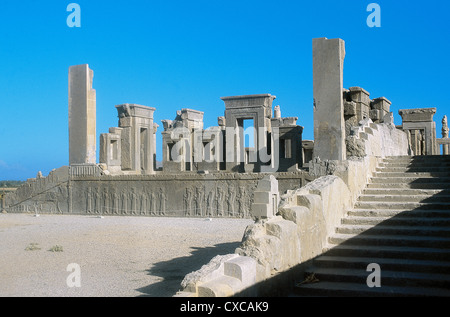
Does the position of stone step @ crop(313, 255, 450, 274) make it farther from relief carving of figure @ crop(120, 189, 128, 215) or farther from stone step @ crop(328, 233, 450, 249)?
relief carving of figure @ crop(120, 189, 128, 215)

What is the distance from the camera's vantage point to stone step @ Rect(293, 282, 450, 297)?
5.11m


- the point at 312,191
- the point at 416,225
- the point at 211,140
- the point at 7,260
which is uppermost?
→ the point at 211,140

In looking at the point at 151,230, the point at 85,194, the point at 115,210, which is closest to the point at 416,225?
the point at 151,230

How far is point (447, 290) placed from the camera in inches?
203

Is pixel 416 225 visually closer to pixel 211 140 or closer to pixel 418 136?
pixel 211 140

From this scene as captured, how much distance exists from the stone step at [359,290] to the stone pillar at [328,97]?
30.4 ft

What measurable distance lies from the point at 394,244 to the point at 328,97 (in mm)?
8558

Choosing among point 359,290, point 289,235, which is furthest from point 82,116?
point 359,290

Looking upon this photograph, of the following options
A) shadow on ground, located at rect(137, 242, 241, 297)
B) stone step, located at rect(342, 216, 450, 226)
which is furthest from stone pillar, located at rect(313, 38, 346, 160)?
stone step, located at rect(342, 216, 450, 226)

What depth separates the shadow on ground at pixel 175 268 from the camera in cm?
714

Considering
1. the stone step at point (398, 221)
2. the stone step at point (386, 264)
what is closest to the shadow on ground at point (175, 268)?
the stone step at point (386, 264)

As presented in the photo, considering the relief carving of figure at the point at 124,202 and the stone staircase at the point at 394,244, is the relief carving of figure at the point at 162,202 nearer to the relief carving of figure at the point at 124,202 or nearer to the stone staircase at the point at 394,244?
the relief carving of figure at the point at 124,202

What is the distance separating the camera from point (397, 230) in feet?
21.5

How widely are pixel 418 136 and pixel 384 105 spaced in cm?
652
